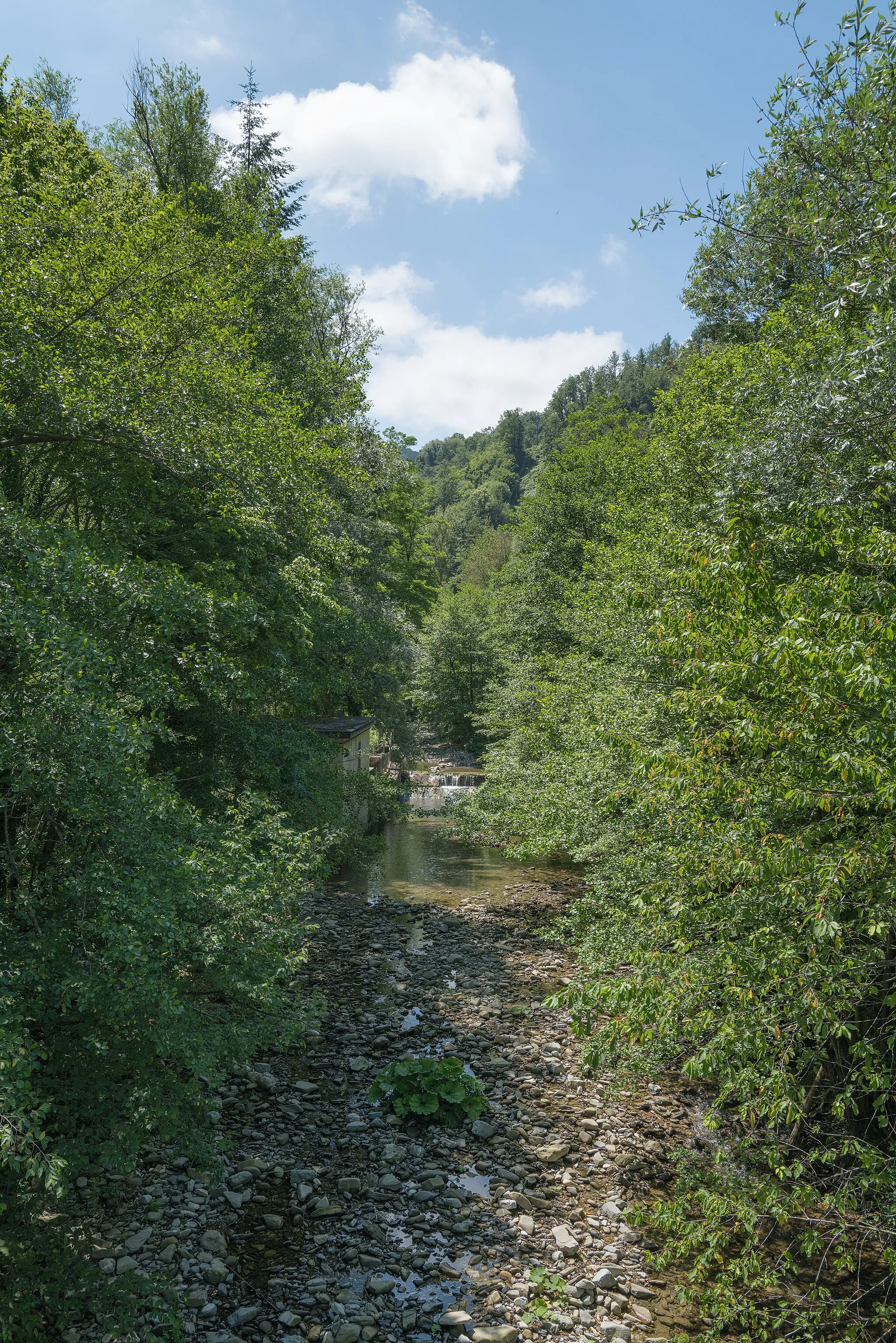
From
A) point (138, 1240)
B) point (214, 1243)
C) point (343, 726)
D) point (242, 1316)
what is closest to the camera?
point (242, 1316)

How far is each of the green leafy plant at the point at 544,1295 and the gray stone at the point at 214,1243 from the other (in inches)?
110

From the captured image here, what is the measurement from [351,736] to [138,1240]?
669 inches

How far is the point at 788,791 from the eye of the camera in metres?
5.16

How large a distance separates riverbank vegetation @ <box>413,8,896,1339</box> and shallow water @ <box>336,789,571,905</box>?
28.9 feet

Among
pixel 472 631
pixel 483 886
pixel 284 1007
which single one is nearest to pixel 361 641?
pixel 483 886

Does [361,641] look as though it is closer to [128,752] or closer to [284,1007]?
[284,1007]

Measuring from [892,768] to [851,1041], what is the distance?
369cm

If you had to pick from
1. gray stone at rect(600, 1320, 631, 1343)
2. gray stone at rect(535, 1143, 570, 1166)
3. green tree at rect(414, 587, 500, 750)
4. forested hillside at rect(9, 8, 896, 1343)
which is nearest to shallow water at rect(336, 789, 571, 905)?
forested hillside at rect(9, 8, 896, 1343)

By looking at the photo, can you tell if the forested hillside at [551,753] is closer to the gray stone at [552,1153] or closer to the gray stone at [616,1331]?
the gray stone at [616,1331]

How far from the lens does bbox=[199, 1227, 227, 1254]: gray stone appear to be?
22.9 ft

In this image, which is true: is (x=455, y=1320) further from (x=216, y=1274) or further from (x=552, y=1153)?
(x=552, y=1153)

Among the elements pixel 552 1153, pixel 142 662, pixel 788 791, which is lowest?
pixel 552 1153

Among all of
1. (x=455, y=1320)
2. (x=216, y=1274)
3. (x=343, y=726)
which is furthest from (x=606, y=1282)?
(x=343, y=726)

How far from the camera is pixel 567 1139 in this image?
9.16m
